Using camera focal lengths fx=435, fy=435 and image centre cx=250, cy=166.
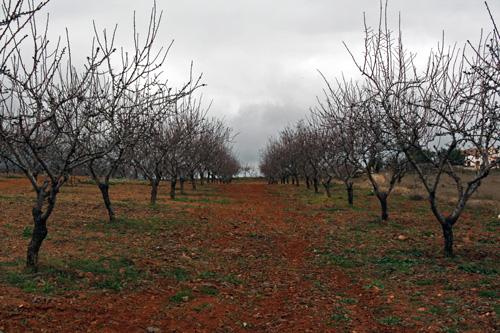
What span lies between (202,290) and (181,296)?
527mm

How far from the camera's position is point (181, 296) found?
7039mm

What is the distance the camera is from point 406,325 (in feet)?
19.6

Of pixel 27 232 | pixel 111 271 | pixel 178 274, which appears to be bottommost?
pixel 178 274

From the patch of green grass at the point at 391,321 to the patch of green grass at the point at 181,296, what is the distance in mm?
2960

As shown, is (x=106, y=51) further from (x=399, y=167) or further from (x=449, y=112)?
(x=399, y=167)

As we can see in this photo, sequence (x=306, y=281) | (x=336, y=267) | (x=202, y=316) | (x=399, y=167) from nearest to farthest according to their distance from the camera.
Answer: (x=202, y=316) < (x=306, y=281) < (x=336, y=267) < (x=399, y=167)

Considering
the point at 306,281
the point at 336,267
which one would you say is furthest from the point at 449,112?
the point at 306,281

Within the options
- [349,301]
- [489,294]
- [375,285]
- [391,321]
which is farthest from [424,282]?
[391,321]

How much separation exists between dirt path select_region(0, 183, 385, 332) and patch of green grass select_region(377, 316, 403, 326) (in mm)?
123

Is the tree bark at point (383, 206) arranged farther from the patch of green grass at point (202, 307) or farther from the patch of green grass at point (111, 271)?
the patch of green grass at point (202, 307)

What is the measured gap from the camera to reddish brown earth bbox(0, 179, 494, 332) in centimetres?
589

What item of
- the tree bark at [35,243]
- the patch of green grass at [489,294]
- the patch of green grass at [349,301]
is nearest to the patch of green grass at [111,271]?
the tree bark at [35,243]

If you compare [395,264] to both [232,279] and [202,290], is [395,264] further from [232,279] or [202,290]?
[202,290]

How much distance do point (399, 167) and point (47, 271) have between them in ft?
43.6
